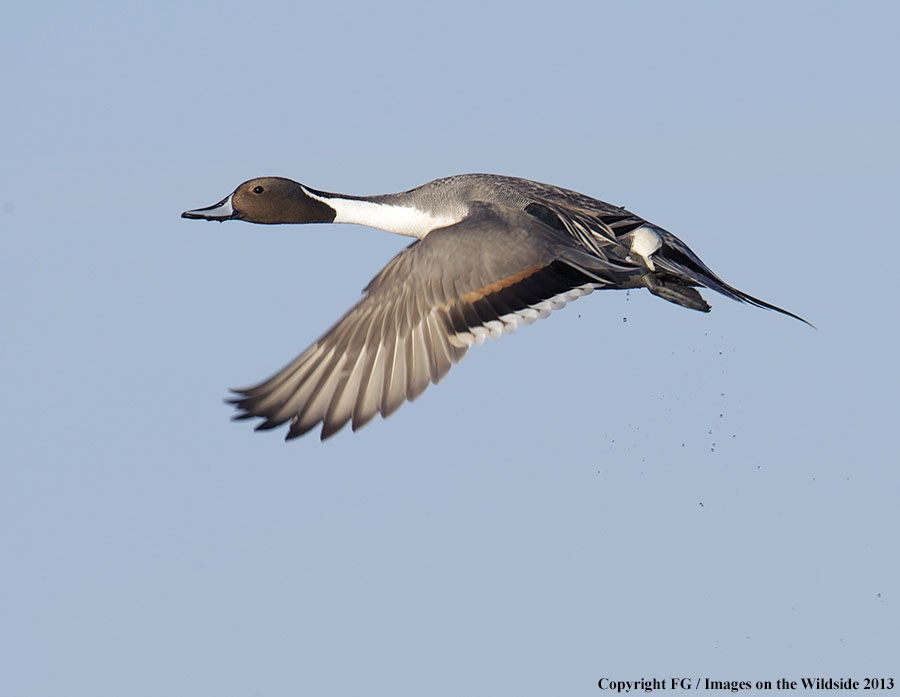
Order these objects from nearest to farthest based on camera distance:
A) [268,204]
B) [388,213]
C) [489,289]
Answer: [489,289] < [388,213] < [268,204]

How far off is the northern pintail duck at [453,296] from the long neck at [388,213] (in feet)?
1.12

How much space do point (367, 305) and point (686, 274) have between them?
1701 mm

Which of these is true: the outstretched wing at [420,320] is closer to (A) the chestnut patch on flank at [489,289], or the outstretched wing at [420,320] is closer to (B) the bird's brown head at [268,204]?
(A) the chestnut patch on flank at [489,289]

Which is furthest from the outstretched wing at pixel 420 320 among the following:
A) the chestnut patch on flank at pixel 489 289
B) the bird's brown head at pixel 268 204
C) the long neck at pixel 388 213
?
the bird's brown head at pixel 268 204

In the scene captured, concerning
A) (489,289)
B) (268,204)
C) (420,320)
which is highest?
(268,204)

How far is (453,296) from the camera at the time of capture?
19.9ft

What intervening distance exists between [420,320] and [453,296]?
19 centimetres

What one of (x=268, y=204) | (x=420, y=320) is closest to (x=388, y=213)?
(x=268, y=204)

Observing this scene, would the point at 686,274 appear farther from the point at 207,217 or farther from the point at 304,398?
the point at 207,217

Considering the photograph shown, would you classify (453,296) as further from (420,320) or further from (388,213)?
(388,213)

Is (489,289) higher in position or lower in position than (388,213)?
lower

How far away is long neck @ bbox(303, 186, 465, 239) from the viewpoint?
23.6 ft

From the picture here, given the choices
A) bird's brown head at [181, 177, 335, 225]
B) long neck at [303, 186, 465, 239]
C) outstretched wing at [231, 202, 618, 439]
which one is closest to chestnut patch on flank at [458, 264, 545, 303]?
outstretched wing at [231, 202, 618, 439]

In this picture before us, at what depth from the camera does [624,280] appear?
6.48 m
